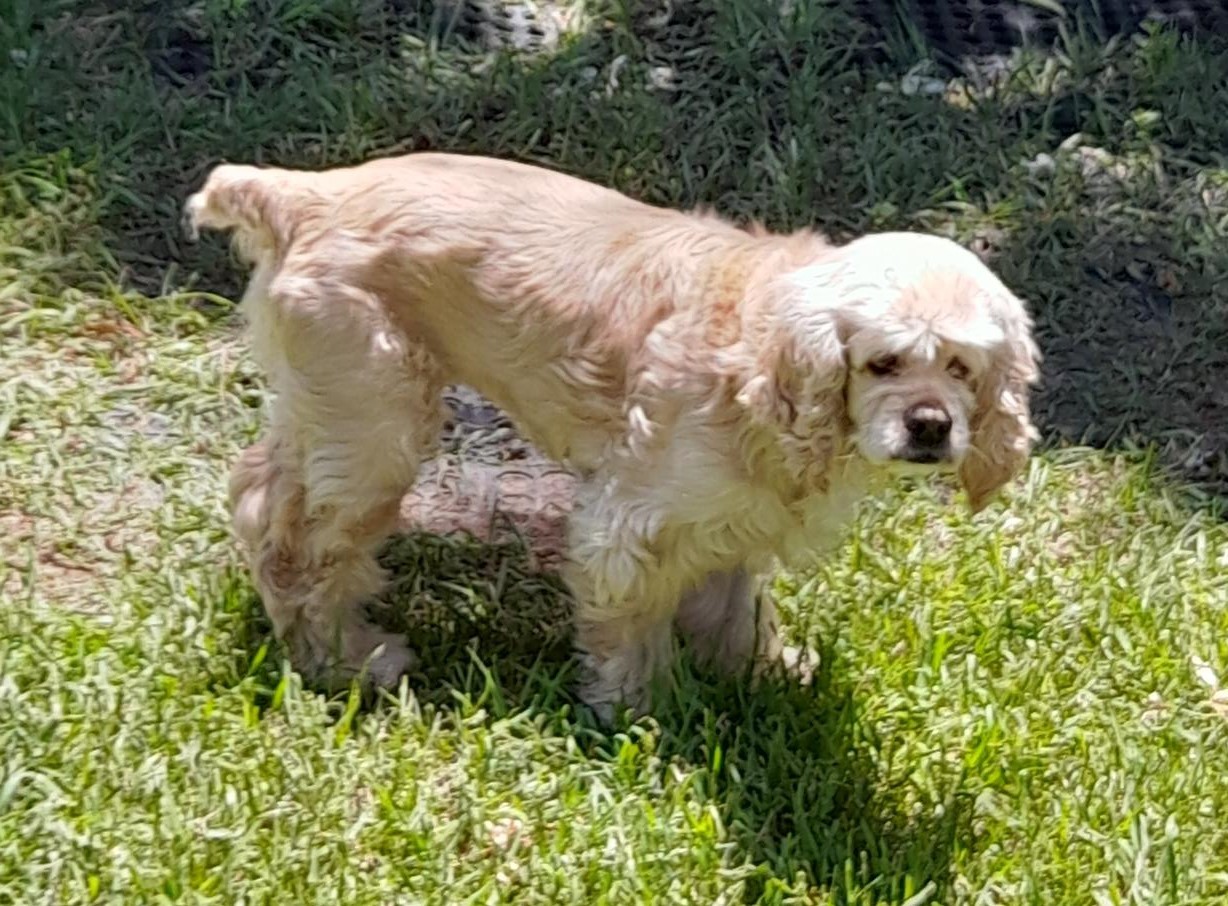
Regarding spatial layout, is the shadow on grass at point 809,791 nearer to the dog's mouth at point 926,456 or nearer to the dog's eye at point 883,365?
the dog's mouth at point 926,456

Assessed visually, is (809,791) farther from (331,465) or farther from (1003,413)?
(331,465)

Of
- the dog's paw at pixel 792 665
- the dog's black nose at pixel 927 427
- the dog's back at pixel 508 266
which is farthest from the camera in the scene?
the dog's paw at pixel 792 665

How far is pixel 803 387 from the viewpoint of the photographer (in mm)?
3842

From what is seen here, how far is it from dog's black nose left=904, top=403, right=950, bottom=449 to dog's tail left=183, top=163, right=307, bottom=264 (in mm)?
1611

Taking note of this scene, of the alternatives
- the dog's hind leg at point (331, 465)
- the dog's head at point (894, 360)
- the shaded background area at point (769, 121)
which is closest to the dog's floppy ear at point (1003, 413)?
the dog's head at point (894, 360)

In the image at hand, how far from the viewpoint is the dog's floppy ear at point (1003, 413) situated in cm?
388

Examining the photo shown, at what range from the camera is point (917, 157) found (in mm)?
6672

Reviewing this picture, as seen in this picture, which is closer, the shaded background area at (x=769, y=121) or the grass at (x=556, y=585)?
the grass at (x=556, y=585)

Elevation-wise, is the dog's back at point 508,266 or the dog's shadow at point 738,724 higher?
the dog's back at point 508,266

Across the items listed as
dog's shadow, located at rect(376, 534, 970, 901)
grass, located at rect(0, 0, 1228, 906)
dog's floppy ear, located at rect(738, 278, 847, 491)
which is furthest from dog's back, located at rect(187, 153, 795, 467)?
grass, located at rect(0, 0, 1228, 906)

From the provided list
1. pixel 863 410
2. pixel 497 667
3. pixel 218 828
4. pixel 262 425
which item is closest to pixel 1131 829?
pixel 863 410

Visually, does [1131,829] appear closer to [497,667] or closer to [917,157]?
[497,667]

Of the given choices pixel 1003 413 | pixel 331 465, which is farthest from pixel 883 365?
pixel 331 465

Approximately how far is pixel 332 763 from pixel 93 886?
0.63 metres
